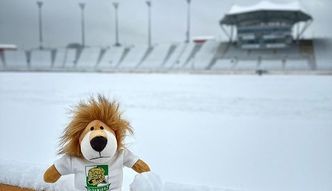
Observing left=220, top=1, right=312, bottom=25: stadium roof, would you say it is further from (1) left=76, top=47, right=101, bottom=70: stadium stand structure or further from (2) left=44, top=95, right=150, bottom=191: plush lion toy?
(2) left=44, top=95, right=150, bottom=191: plush lion toy

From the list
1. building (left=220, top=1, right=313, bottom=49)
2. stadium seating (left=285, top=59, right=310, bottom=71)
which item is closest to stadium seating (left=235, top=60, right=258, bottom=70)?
stadium seating (left=285, top=59, right=310, bottom=71)

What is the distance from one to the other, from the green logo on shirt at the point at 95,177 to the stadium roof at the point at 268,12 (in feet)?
38.6

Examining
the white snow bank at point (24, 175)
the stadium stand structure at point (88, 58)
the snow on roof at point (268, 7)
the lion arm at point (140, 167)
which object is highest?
the snow on roof at point (268, 7)

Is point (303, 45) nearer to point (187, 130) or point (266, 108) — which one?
point (266, 108)

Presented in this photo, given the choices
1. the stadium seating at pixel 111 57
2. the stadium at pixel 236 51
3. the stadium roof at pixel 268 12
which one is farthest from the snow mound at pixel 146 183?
the stadium roof at pixel 268 12

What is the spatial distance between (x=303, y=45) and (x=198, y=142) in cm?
1063

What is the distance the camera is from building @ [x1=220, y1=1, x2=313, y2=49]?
1180 cm

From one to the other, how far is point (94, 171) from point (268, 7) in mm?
12310

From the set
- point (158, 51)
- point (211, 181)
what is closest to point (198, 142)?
point (211, 181)

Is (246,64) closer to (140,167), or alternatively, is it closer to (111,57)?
(111,57)

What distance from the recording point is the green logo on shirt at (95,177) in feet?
2.11

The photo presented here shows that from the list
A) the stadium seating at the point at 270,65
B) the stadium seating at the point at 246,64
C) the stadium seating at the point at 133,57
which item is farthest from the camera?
the stadium seating at the point at 133,57

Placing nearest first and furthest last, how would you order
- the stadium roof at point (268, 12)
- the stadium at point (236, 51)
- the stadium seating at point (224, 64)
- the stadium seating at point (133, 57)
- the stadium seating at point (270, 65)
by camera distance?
the stadium seating at point (270, 65)
the stadium at point (236, 51)
the stadium seating at point (224, 64)
the stadium roof at point (268, 12)
the stadium seating at point (133, 57)

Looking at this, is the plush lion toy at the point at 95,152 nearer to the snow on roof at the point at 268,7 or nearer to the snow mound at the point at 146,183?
the snow mound at the point at 146,183
